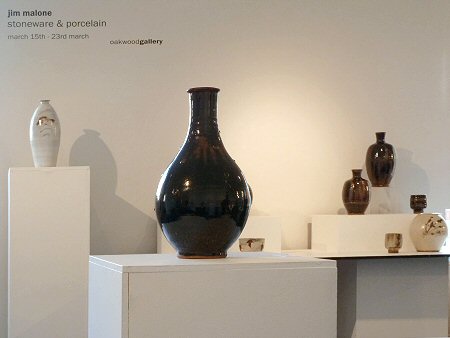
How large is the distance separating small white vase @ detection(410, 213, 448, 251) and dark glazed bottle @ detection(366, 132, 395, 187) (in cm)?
40

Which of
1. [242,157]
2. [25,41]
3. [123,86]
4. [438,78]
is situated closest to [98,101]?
[123,86]

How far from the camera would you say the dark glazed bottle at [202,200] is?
7.59 ft

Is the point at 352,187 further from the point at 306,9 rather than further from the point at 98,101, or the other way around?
the point at 98,101

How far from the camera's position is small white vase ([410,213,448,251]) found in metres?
5.38

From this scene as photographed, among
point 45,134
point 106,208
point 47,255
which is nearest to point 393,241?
point 106,208

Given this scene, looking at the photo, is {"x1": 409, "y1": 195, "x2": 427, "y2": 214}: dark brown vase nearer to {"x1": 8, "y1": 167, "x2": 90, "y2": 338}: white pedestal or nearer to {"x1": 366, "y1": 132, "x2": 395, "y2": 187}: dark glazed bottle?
{"x1": 366, "y1": 132, "x2": 395, "y2": 187}: dark glazed bottle

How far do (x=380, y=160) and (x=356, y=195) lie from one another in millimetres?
301

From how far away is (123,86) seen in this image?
5.55 m

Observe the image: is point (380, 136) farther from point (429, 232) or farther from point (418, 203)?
point (429, 232)

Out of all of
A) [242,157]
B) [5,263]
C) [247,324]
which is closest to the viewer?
[247,324]

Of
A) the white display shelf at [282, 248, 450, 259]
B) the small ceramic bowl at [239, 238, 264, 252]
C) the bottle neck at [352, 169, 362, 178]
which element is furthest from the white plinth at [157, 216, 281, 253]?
the bottle neck at [352, 169, 362, 178]

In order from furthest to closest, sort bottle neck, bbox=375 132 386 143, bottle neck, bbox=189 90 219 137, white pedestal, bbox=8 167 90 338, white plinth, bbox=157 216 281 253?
bottle neck, bbox=375 132 386 143
white plinth, bbox=157 216 281 253
white pedestal, bbox=8 167 90 338
bottle neck, bbox=189 90 219 137

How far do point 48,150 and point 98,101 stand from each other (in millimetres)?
627

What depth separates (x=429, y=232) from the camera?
5375 mm
